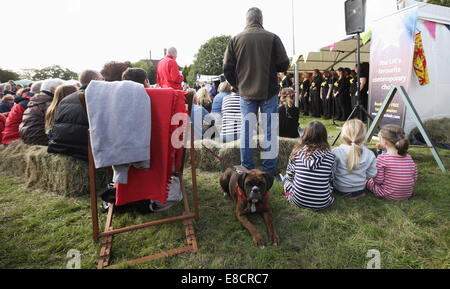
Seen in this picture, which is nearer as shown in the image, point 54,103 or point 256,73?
point 256,73

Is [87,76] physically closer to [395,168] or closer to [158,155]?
[158,155]

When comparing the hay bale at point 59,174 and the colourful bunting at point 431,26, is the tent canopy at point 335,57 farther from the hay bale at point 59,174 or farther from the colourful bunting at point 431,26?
the hay bale at point 59,174

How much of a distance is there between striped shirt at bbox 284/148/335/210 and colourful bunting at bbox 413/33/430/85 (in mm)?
3303

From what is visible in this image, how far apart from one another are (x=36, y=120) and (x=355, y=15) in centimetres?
602

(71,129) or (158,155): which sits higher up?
(71,129)

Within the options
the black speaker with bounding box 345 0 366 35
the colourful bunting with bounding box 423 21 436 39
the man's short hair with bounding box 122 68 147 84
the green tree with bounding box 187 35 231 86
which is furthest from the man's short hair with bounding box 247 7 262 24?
the green tree with bounding box 187 35 231 86

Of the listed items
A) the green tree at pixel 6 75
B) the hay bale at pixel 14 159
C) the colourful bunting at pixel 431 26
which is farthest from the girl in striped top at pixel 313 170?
the green tree at pixel 6 75

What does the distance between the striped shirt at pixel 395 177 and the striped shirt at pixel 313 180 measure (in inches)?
25.2

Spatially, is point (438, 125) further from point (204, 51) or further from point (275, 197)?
point (204, 51)

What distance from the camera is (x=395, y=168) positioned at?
8.44ft

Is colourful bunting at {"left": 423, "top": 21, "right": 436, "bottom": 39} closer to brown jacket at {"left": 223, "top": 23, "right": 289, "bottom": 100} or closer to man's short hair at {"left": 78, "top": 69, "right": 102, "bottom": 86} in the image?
brown jacket at {"left": 223, "top": 23, "right": 289, "bottom": 100}

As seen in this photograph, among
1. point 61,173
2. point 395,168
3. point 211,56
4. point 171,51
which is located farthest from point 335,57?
point 211,56

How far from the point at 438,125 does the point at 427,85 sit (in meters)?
0.84
